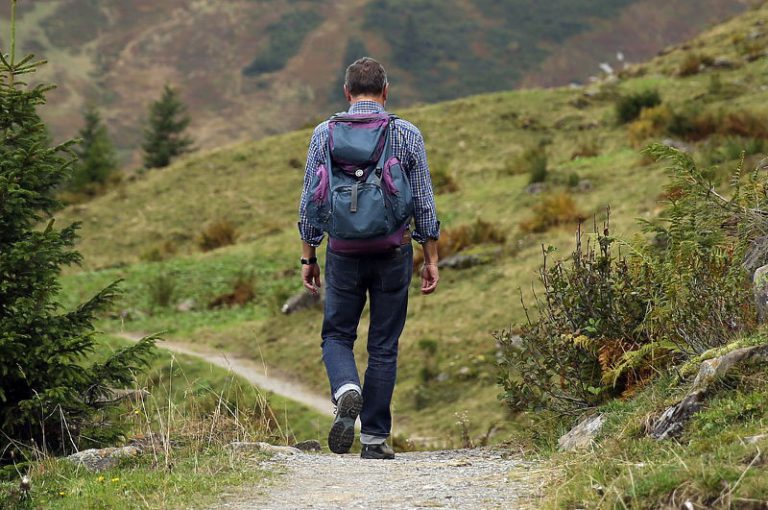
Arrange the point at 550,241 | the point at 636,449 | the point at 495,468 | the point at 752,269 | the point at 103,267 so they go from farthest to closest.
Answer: the point at 103,267 → the point at 550,241 → the point at 752,269 → the point at 495,468 → the point at 636,449

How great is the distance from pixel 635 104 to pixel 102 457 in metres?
20.8

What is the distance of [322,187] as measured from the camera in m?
5.80

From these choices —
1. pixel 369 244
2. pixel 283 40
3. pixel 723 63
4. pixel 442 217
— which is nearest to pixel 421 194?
pixel 369 244

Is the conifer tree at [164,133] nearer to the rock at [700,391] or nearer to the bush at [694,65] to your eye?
the bush at [694,65]

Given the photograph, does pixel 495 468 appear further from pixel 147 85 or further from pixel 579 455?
pixel 147 85

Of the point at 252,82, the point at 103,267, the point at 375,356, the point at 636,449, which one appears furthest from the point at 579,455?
the point at 252,82

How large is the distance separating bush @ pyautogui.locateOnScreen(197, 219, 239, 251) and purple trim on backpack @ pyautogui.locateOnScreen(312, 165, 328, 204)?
19482 millimetres

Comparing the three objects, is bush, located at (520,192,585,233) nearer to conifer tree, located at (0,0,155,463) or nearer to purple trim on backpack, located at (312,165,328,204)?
conifer tree, located at (0,0,155,463)

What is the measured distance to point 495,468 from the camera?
5.60m

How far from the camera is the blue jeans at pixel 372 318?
607 centimetres

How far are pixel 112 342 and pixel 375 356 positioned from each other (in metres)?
10.8

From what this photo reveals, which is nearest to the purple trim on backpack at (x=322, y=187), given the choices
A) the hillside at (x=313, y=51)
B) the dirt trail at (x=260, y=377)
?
the dirt trail at (x=260, y=377)

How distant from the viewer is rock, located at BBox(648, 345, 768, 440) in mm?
4918

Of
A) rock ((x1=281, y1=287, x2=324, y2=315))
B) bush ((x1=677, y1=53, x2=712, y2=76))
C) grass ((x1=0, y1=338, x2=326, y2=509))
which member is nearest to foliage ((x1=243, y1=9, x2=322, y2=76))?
bush ((x1=677, y1=53, x2=712, y2=76))
